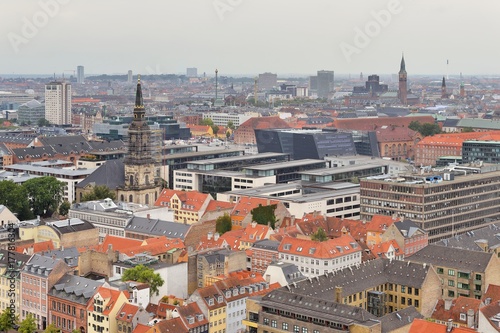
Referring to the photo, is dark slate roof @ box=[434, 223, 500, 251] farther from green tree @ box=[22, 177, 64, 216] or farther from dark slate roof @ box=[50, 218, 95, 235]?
green tree @ box=[22, 177, 64, 216]

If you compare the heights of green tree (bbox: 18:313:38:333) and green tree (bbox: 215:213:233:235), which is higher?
green tree (bbox: 215:213:233:235)

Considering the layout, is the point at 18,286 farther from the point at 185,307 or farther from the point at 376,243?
the point at 376,243

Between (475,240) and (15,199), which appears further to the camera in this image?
(15,199)

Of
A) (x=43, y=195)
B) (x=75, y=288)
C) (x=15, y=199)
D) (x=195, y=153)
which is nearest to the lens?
(x=75, y=288)

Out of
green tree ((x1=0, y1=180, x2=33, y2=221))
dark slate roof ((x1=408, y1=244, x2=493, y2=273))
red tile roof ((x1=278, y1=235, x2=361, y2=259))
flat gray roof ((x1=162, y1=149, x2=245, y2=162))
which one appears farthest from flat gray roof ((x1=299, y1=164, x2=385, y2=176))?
dark slate roof ((x1=408, y1=244, x2=493, y2=273))

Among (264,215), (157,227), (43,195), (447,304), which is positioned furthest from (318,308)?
(43,195)

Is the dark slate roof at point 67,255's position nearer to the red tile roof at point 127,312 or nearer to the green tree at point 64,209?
the red tile roof at point 127,312

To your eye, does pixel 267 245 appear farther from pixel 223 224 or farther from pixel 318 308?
pixel 318 308

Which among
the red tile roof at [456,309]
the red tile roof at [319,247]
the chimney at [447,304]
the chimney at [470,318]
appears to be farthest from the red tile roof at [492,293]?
the red tile roof at [319,247]
